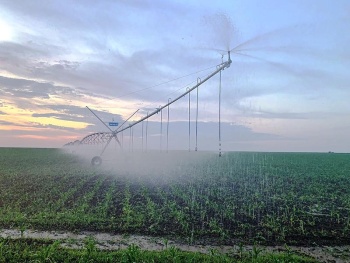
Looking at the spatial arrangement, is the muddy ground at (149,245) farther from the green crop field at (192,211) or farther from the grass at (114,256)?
the grass at (114,256)

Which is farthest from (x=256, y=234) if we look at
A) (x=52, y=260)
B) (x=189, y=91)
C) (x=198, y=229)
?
(x=189, y=91)

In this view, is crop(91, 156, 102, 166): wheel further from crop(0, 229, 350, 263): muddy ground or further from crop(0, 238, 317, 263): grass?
crop(0, 238, 317, 263): grass

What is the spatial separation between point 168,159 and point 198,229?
1343 inches

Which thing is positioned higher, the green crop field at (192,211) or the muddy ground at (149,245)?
the green crop field at (192,211)

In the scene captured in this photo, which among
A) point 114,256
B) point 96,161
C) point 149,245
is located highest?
point 96,161

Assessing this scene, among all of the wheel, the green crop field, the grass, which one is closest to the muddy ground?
the green crop field

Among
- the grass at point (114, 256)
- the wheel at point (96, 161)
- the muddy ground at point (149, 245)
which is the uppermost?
the wheel at point (96, 161)

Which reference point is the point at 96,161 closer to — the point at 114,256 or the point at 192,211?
the point at 192,211

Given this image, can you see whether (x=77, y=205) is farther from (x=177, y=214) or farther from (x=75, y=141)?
(x=75, y=141)

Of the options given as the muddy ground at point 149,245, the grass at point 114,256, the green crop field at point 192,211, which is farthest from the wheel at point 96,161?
the grass at point 114,256

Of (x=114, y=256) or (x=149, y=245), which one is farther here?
(x=149, y=245)

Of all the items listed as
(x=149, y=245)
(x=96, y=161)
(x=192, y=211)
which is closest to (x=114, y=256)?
(x=149, y=245)

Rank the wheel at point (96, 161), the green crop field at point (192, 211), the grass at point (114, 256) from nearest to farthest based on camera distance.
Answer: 1. the grass at point (114, 256)
2. the green crop field at point (192, 211)
3. the wheel at point (96, 161)

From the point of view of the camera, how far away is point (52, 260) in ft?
29.3
